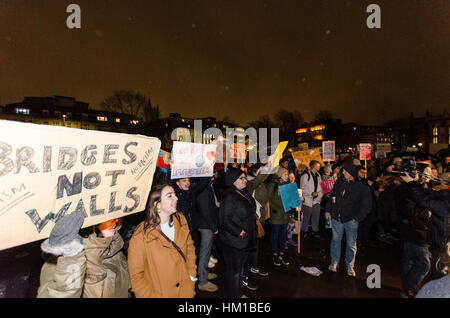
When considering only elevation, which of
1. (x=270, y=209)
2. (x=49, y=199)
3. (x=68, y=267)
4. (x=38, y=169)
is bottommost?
(x=270, y=209)

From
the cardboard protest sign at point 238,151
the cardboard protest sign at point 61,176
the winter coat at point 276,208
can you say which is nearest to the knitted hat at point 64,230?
the cardboard protest sign at point 61,176

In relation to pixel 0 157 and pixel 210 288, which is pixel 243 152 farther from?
pixel 0 157

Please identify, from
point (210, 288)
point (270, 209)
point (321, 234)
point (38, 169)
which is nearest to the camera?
point (38, 169)

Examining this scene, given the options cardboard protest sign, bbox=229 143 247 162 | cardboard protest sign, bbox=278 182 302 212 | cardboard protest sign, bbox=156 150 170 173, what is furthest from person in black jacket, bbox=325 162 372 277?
cardboard protest sign, bbox=229 143 247 162

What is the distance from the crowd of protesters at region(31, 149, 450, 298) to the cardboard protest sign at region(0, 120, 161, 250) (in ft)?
0.96

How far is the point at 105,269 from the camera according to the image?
99.0 inches

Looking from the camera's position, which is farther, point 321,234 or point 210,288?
point 321,234

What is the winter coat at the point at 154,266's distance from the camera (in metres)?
2.46

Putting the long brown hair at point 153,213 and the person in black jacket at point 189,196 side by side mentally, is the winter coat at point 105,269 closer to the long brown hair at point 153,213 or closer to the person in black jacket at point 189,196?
the long brown hair at point 153,213

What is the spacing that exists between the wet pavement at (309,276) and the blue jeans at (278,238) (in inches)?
12.3

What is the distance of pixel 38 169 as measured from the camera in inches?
82.1
